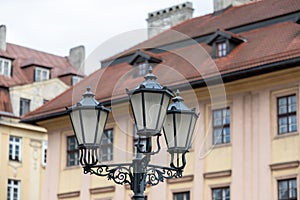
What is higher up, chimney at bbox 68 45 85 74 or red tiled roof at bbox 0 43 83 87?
chimney at bbox 68 45 85 74

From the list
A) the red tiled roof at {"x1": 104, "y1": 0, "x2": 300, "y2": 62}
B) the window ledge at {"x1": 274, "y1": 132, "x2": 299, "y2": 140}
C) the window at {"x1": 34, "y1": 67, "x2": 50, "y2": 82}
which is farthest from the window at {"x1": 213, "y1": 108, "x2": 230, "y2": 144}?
the window at {"x1": 34, "y1": 67, "x2": 50, "y2": 82}

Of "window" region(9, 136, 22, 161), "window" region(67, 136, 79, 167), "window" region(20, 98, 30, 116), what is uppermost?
"window" region(20, 98, 30, 116)

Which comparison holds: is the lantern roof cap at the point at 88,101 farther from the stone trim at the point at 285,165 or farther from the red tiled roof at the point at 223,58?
the stone trim at the point at 285,165

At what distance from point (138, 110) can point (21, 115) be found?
33618 millimetres

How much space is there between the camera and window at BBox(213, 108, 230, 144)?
2702 cm

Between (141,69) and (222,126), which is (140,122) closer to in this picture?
(222,126)

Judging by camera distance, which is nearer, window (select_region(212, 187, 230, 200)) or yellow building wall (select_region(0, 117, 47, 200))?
window (select_region(212, 187, 230, 200))

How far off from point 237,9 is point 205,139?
298 inches

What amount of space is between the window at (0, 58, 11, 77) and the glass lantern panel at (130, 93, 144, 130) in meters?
35.3

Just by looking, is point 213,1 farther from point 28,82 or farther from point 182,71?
point 28,82

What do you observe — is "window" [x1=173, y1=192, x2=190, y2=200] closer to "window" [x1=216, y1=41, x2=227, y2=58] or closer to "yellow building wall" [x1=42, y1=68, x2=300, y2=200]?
"yellow building wall" [x1=42, y1=68, x2=300, y2=200]

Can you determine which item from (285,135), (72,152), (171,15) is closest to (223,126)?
(285,135)

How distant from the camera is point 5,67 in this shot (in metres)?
45.1

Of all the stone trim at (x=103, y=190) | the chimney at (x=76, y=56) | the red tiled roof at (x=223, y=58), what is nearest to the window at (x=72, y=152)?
the stone trim at (x=103, y=190)
